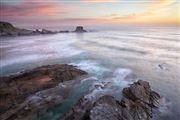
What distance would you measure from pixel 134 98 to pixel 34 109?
25.0ft

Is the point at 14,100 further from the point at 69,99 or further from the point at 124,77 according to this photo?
the point at 124,77

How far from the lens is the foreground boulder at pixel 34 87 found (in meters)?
16.6

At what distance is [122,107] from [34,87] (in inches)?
370

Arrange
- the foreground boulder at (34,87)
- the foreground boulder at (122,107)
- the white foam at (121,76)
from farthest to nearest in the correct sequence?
the white foam at (121,76) → the foreground boulder at (34,87) → the foreground boulder at (122,107)

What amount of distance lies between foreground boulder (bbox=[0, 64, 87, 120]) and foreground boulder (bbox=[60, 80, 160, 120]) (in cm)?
380

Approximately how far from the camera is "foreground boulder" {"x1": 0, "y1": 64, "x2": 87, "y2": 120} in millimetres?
16583

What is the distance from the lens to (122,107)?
13.7 meters

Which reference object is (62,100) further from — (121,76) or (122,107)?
(121,76)

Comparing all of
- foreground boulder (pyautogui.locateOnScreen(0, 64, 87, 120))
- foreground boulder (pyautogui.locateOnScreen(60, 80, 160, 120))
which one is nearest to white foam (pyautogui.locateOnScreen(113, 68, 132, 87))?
foreground boulder (pyautogui.locateOnScreen(0, 64, 87, 120))

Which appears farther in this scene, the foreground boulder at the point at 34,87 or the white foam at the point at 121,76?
the white foam at the point at 121,76

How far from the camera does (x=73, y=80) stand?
22641 mm

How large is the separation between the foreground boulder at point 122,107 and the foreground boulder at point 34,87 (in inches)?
149

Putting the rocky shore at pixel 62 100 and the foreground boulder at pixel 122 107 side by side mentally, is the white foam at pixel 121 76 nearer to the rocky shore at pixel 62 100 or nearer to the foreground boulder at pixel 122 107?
the rocky shore at pixel 62 100

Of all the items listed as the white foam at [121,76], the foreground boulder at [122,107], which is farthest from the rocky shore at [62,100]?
the white foam at [121,76]
